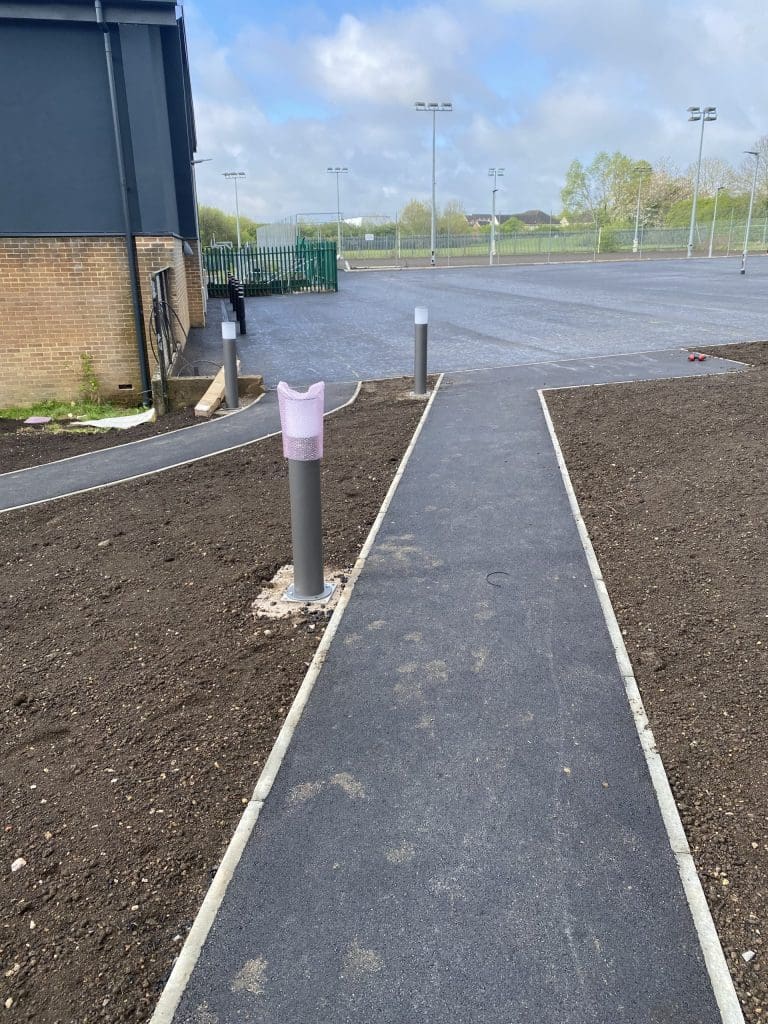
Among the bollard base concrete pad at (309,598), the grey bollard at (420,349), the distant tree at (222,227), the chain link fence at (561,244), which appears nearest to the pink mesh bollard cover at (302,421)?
the bollard base concrete pad at (309,598)

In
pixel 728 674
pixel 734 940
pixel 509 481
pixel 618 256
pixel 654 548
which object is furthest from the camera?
pixel 618 256

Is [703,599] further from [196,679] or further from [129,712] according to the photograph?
[129,712]

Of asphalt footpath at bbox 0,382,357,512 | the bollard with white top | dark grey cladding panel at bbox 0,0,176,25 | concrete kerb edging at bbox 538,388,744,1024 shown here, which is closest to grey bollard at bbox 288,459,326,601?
the bollard with white top

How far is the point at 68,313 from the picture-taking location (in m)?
11.9

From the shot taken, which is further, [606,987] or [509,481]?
[509,481]

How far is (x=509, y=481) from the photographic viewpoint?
7039mm

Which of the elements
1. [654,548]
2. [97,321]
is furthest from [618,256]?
[654,548]

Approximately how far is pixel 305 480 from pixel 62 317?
8913mm

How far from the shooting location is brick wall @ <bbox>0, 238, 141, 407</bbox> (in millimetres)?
11609

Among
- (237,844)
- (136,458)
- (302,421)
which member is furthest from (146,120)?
(237,844)

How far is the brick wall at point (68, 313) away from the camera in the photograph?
38.1 ft

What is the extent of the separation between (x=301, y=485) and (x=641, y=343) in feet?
39.6

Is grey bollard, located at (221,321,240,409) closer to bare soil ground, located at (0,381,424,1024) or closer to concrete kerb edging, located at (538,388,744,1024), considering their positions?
bare soil ground, located at (0,381,424,1024)

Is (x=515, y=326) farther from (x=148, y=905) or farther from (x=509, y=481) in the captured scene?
(x=148, y=905)
